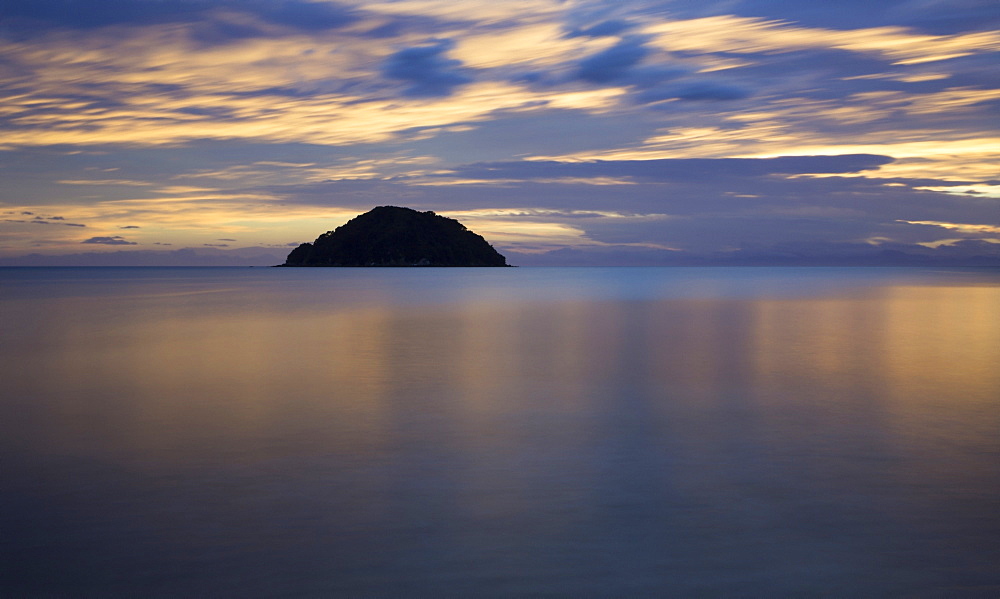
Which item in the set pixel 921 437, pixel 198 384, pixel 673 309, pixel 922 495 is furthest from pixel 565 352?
pixel 673 309

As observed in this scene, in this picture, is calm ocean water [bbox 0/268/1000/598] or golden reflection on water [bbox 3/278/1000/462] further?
golden reflection on water [bbox 3/278/1000/462]

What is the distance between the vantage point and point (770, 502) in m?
7.95

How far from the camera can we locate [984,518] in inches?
293

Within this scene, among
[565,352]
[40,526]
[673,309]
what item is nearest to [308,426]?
[40,526]

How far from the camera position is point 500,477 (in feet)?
29.6

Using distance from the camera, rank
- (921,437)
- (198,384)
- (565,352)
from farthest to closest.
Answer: (565,352), (198,384), (921,437)

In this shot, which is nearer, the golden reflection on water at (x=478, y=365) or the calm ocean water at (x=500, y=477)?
the calm ocean water at (x=500, y=477)

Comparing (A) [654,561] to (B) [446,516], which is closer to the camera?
(A) [654,561]

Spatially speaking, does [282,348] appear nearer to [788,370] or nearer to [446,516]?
[788,370]

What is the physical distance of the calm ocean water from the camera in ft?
20.3

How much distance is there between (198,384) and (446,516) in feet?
35.8

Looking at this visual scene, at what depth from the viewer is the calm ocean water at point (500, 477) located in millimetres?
6191

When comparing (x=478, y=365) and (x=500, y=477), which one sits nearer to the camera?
(x=500, y=477)

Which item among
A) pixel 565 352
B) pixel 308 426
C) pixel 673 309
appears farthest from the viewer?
pixel 673 309
